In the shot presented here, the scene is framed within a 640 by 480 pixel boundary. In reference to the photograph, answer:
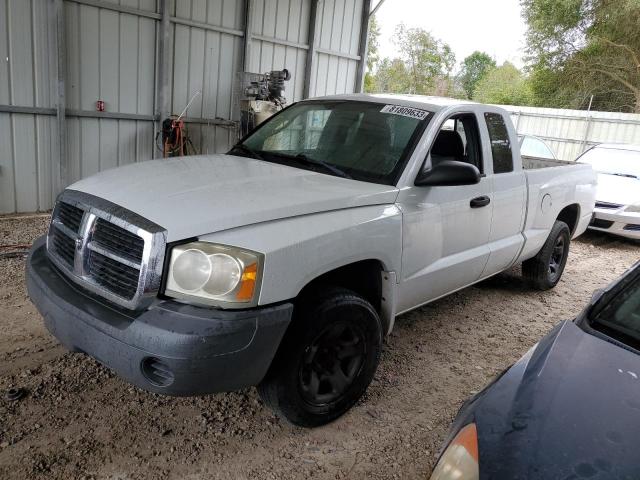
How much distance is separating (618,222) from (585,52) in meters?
21.8

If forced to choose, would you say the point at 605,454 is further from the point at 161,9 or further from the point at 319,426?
the point at 161,9

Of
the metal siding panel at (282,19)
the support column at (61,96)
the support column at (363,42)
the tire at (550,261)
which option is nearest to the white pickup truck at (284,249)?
the tire at (550,261)

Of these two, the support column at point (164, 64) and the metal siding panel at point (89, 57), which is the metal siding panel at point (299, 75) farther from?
the metal siding panel at point (89, 57)

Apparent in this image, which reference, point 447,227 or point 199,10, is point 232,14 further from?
point 447,227

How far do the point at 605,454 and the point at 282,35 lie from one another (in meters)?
9.14

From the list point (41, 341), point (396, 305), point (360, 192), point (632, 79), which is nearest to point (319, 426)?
point (396, 305)

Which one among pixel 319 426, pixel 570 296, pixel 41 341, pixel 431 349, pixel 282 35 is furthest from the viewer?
pixel 282 35

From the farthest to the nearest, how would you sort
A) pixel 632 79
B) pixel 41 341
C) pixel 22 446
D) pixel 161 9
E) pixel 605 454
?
pixel 632 79 < pixel 161 9 < pixel 41 341 < pixel 22 446 < pixel 605 454

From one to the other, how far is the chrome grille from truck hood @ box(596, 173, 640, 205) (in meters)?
7.78

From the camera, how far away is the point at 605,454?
60.0 inches

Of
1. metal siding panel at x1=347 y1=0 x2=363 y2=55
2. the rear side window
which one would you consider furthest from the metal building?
the rear side window

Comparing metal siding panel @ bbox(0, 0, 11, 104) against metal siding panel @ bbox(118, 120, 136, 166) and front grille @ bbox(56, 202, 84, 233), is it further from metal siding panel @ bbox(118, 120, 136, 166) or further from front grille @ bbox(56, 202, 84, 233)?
front grille @ bbox(56, 202, 84, 233)

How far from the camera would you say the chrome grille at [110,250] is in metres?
2.29

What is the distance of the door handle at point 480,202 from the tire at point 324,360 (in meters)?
1.29
